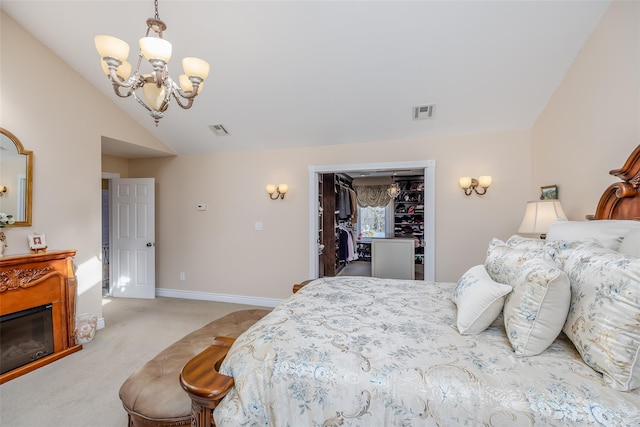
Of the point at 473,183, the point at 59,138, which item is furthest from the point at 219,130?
the point at 473,183

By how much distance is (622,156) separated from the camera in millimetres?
1821

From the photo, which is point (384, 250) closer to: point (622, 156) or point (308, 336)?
point (622, 156)

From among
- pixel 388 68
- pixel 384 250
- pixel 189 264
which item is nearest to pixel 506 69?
pixel 388 68

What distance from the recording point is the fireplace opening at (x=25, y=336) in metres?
2.31

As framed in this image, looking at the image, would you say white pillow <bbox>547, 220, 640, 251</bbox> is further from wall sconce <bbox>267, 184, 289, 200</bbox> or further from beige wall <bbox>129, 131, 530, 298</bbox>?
wall sconce <bbox>267, 184, 289, 200</bbox>

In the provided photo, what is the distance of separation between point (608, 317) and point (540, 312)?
0.61ft

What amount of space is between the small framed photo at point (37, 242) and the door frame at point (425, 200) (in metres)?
2.84

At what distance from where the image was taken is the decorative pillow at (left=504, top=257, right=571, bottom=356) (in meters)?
1.06

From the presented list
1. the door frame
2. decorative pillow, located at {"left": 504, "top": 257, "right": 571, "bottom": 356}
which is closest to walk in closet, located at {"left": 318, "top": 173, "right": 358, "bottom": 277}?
the door frame

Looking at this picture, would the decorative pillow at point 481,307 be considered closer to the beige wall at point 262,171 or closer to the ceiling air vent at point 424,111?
the beige wall at point 262,171

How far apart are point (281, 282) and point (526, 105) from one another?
12.1 ft

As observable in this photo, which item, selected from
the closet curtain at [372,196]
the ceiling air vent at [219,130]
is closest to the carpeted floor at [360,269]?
the closet curtain at [372,196]

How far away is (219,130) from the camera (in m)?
3.81

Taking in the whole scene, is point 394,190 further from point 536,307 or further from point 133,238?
point 536,307
